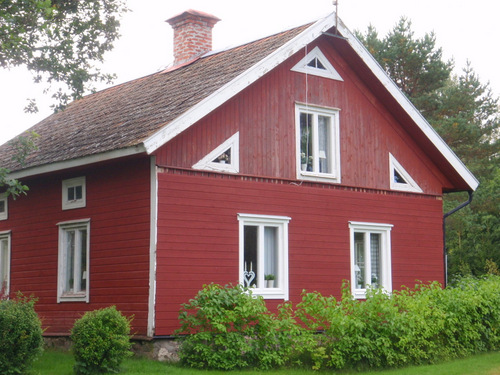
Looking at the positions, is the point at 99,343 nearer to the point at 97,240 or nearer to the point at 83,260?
the point at 97,240

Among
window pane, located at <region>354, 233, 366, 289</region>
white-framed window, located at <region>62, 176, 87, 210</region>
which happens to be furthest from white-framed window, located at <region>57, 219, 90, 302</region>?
window pane, located at <region>354, 233, 366, 289</region>

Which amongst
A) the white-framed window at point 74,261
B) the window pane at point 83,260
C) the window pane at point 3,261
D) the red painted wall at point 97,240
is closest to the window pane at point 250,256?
the red painted wall at point 97,240

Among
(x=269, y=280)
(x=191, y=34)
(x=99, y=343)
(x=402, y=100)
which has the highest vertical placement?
(x=191, y=34)

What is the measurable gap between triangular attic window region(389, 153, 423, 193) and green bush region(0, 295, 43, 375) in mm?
10303

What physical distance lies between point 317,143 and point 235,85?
317 cm

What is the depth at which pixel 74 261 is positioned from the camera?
18.0 metres

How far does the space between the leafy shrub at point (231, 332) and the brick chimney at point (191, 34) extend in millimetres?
9502

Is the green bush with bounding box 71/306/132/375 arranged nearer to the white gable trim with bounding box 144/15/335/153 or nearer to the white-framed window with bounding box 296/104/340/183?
the white gable trim with bounding box 144/15/335/153

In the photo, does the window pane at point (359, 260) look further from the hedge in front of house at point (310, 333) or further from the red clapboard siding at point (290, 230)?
the hedge in front of house at point (310, 333)

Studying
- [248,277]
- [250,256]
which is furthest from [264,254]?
[248,277]

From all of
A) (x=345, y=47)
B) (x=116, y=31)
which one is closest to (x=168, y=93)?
(x=116, y=31)

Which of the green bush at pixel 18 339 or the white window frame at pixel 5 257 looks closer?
the green bush at pixel 18 339

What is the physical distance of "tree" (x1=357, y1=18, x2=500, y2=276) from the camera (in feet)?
127

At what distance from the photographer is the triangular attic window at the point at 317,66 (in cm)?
1888
